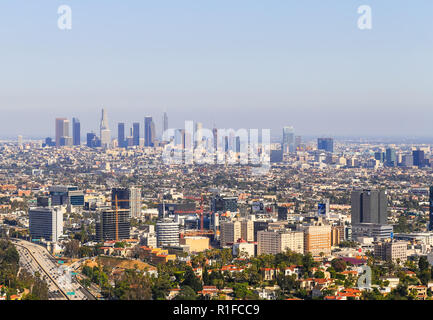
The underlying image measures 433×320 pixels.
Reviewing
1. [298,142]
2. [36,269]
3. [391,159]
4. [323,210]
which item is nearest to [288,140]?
[298,142]

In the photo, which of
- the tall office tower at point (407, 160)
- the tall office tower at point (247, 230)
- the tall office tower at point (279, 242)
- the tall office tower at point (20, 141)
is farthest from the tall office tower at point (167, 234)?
the tall office tower at point (407, 160)

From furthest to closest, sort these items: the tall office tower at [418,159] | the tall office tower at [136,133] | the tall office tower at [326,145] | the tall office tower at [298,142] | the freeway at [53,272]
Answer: the tall office tower at [418,159] < the tall office tower at [326,145] < the tall office tower at [136,133] < the tall office tower at [298,142] < the freeway at [53,272]

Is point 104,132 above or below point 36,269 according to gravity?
above

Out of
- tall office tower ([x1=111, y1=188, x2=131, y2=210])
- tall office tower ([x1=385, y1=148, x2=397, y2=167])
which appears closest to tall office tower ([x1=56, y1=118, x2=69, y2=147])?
tall office tower ([x1=111, y1=188, x2=131, y2=210])

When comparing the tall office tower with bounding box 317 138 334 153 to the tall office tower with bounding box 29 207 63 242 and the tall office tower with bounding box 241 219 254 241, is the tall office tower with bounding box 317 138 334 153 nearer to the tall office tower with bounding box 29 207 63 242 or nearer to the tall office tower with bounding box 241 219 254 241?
the tall office tower with bounding box 241 219 254 241

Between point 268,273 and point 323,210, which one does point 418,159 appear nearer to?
point 323,210

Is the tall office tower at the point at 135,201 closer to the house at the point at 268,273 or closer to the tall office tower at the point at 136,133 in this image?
the tall office tower at the point at 136,133
